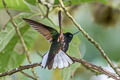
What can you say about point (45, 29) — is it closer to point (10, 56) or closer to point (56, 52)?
point (56, 52)

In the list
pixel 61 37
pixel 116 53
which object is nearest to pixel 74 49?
pixel 61 37

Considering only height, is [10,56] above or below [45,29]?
below

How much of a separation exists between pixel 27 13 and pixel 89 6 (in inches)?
50.2

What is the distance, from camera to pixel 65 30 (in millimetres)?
1252

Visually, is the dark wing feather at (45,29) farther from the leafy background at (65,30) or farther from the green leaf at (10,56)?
the green leaf at (10,56)

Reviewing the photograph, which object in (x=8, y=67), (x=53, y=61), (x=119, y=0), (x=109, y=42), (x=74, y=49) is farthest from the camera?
(x=109, y=42)

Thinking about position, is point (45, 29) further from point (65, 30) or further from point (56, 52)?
point (65, 30)

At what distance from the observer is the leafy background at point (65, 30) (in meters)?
1.22

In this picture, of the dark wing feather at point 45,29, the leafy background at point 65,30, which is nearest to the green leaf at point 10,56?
the leafy background at point 65,30

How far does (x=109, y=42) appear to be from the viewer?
2.42m

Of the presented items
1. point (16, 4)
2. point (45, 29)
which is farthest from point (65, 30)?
point (45, 29)

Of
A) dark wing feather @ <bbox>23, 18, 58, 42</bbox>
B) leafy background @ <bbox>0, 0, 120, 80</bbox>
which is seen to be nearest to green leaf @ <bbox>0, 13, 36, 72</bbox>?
leafy background @ <bbox>0, 0, 120, 80</bbox>

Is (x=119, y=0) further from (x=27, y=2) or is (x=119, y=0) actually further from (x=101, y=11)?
(x=27, y=2)

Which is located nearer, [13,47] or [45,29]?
[45,29]
